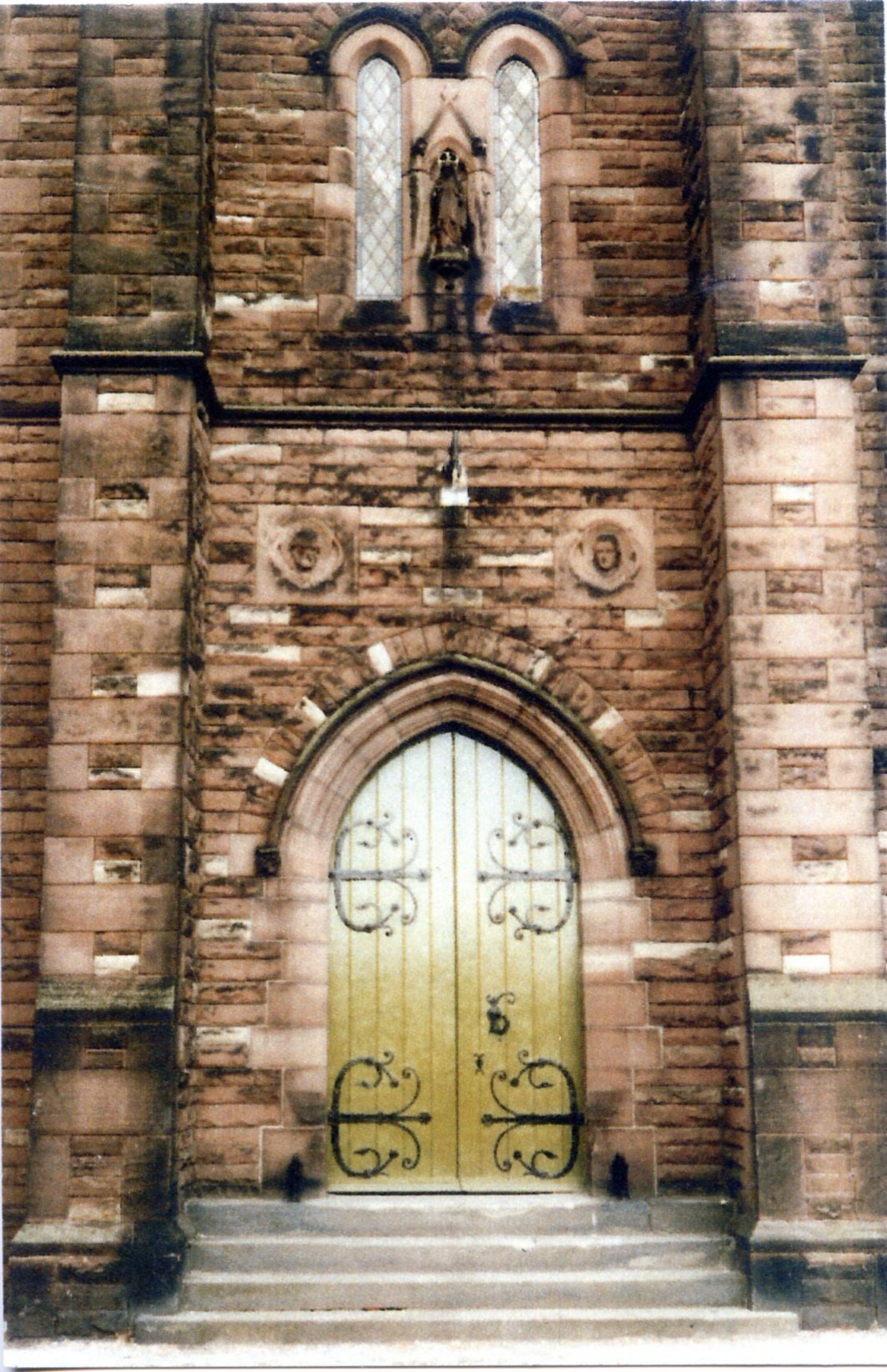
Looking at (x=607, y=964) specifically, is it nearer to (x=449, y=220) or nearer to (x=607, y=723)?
(x=607, y=723)

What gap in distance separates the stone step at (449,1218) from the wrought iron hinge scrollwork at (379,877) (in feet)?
4.71

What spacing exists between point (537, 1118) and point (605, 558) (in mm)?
3052

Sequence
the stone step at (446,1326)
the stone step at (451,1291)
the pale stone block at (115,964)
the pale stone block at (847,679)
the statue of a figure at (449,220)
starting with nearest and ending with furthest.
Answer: the stone step at (446,1326)
the stone step at (451,1291)
the pale stone block at (115,964)
the pale stone block at (847,679)
the statue of a figure at (449,220)

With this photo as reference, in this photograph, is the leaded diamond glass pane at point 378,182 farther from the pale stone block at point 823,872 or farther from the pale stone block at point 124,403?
the pale stone block at point 823,872

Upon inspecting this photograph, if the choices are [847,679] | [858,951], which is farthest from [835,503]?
[858,951]

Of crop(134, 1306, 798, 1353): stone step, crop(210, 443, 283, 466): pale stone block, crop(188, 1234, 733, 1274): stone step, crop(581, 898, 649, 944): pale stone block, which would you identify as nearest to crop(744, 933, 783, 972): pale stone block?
crop(581, 898, 649, 944): pale stone block

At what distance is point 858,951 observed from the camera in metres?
7.50

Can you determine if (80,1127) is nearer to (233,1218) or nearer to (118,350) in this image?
(233,1218)

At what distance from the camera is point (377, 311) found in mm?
8773

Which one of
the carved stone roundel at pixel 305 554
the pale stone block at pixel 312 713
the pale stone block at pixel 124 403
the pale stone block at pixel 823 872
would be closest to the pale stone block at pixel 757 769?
the pale stone block at pixel 823 872

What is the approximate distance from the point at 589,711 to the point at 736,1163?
2434 mm

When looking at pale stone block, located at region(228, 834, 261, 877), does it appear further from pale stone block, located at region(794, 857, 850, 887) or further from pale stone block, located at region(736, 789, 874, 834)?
pale stone block, located at region(794, 857, 850, 887)

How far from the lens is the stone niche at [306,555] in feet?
27.6

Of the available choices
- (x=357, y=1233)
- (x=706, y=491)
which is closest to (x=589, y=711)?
(x=706, y=491)
